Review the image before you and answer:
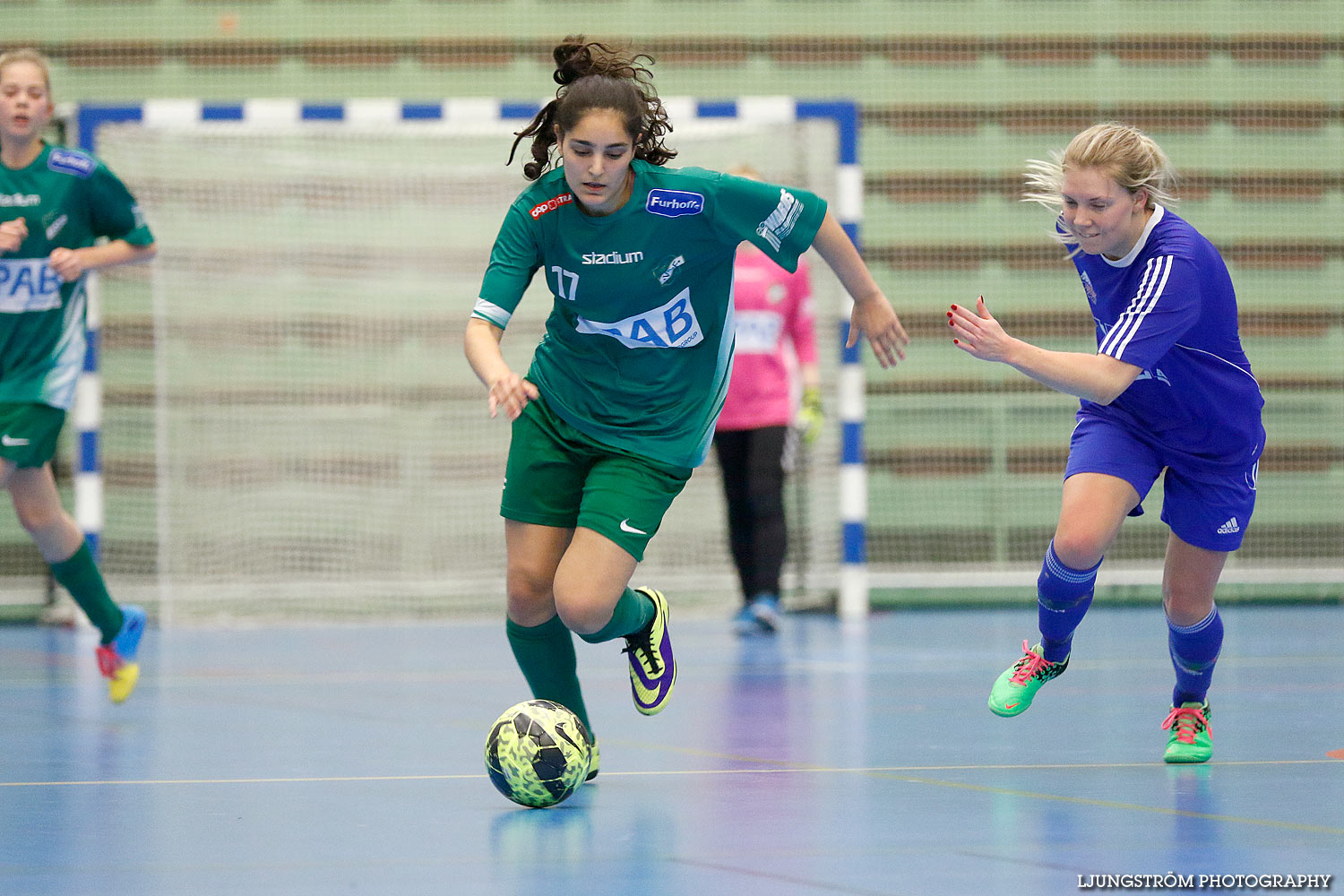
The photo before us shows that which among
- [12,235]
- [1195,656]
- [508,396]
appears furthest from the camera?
[12,235]

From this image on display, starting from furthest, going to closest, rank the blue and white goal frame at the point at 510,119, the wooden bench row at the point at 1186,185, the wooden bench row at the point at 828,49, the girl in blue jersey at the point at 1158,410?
the wooden bench row at the point at 1186,185 < the wooden bench row at the point at 828,49 < the blue and white goal frame at the point at 510,119 < the girl in blue jersey at the point at 1158,410

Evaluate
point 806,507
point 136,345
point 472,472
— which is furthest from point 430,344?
point 806,507

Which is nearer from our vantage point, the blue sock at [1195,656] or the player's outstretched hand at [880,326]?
the player's outstretched hand at [880,326]

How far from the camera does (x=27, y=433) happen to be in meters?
4.95

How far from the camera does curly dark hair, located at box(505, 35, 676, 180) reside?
132 inches

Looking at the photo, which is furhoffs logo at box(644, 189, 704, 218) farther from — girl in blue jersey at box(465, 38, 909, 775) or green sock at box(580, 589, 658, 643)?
green sock at box(580, 589, 658, 643)

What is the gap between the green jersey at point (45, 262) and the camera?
16.8 ft

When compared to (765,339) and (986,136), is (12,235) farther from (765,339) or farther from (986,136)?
(986,136)

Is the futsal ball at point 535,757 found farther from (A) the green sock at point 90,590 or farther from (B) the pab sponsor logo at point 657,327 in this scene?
(A) the green sock at point 90,590

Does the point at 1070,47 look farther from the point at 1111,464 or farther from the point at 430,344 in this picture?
the point at 1111,464

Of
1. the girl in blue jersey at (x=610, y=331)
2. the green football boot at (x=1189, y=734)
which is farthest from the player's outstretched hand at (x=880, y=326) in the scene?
the green football boot at (x=1189, y=734)

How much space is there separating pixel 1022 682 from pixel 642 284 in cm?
132

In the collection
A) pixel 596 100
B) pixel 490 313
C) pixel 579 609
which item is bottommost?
pixel 579 609

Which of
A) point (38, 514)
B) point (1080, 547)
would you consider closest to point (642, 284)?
point (1080, 547)
